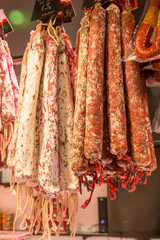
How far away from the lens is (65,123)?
4.71ft

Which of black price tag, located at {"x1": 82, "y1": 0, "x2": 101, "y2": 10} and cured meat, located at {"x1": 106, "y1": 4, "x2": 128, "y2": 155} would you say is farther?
black price tag, located at {"x1": 82, "y1": 0, "x2": 101, "y2": 10}

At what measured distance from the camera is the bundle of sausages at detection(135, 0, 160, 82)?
3.75 ft

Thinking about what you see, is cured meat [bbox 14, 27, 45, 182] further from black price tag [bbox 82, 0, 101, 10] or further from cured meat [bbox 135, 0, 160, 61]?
cured meat [bbox 135, 0, 160, 61]

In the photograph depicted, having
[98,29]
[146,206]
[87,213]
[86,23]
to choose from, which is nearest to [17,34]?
[86,23]

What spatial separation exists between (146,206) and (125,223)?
0.93ft

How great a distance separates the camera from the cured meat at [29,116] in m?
1.34

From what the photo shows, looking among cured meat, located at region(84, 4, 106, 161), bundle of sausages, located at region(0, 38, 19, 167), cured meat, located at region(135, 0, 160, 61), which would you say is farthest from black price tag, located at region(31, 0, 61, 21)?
cured meat, located at region(135, 0, 160, 61)

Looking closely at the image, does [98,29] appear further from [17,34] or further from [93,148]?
[17,34]

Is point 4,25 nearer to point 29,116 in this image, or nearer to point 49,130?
point 29,116

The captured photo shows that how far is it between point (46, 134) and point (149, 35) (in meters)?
0.73

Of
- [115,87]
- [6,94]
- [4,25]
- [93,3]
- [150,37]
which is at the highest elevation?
[4,25]

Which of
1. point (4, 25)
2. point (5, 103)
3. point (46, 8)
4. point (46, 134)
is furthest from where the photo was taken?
point (4, 25)

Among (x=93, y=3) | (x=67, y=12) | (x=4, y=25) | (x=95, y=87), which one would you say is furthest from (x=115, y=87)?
(x=4, y=25)

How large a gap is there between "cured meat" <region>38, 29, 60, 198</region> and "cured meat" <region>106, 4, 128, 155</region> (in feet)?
1.04
